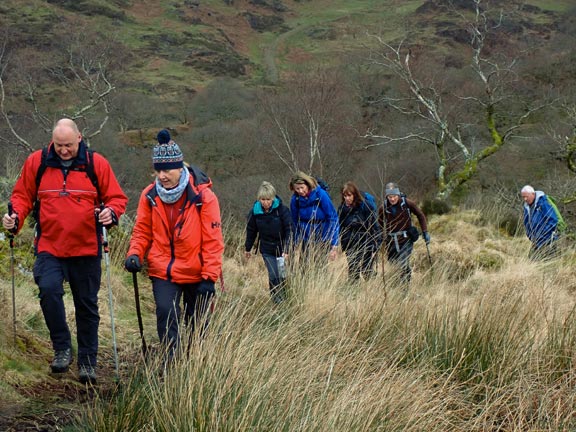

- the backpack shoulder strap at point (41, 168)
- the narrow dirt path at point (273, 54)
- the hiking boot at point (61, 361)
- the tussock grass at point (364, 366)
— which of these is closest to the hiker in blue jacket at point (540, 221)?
the tussock grass at point (364, 366)

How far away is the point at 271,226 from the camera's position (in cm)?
728

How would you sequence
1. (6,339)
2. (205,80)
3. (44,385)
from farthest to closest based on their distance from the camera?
(205,80) < (6,339) < (44,385)

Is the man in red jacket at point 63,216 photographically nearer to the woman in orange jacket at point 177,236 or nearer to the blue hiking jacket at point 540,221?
the woman in orange jacket at point 177,236

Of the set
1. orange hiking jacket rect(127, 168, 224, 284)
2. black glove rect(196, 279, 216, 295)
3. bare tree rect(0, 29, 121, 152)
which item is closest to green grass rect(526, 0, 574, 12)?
bare tree rect(0, 29, 121, 152)

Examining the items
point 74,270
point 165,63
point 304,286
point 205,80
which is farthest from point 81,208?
point 165,63

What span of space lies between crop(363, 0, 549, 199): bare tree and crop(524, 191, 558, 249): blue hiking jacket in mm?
10905

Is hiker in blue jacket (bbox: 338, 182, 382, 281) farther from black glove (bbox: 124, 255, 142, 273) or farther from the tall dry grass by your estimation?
black glove (bbox: 124, 255, 142, 273)

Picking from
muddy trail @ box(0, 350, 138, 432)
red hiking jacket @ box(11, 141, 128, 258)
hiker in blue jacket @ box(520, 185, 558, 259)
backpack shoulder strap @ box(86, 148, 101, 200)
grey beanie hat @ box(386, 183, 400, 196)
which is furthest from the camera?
grey beanie hat @ box(386, 183, 400, 196)

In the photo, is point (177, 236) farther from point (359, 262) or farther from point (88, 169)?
point (359, 262)

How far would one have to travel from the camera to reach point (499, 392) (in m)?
3.77

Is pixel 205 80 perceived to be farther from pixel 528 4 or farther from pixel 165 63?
pixel 528 4

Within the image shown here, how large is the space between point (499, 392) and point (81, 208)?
2921 millimetres

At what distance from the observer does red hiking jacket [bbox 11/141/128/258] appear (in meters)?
4.30

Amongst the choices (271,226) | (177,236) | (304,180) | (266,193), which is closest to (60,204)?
(177,236)
